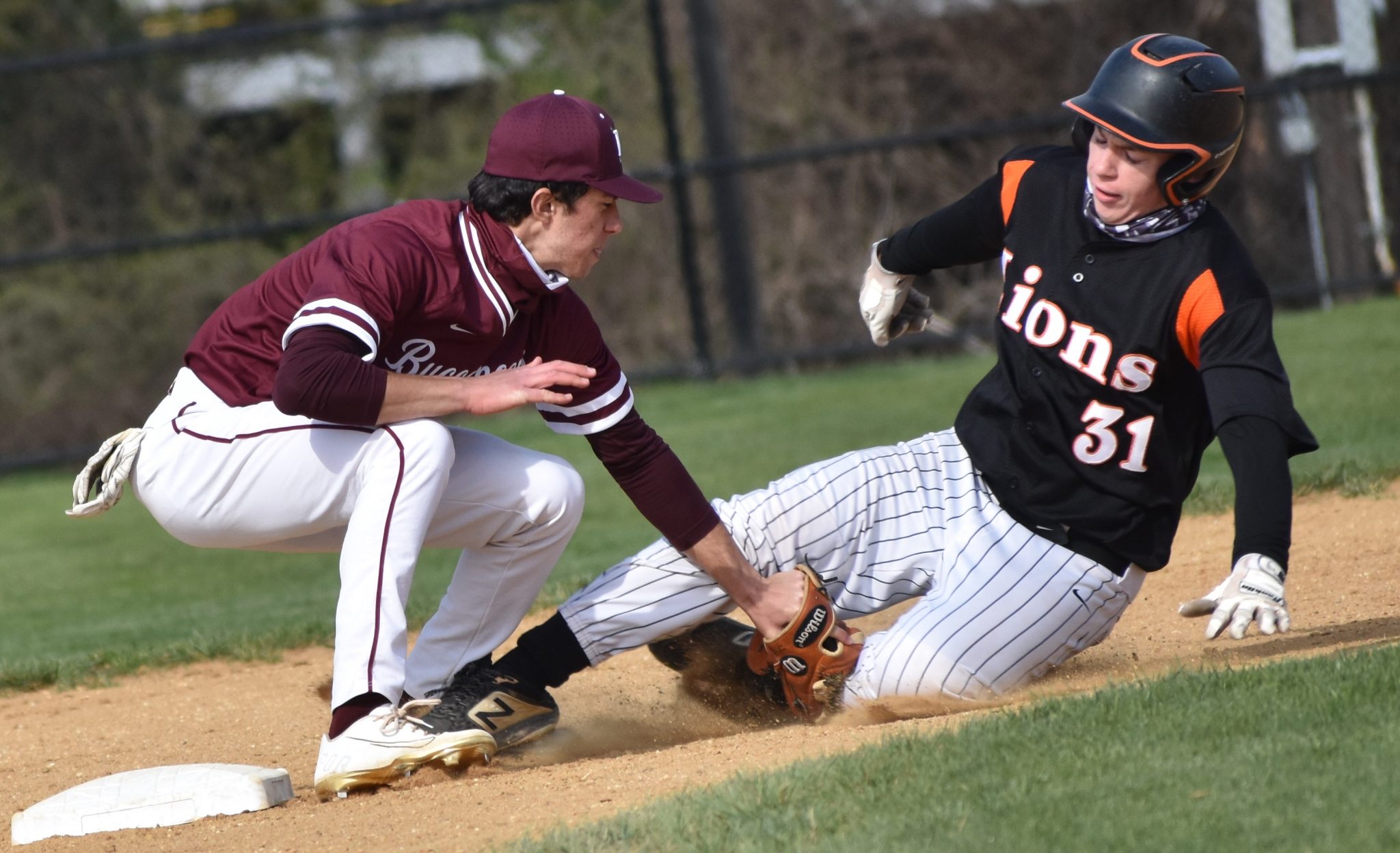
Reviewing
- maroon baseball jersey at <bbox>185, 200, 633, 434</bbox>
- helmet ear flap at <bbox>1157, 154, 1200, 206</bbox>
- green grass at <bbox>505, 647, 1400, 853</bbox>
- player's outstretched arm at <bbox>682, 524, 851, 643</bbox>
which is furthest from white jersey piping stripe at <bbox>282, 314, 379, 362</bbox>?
helmet ear flap at <bbox>1157, 154, 1200, 206</bbox>

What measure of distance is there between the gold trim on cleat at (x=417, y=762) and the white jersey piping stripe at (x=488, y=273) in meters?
0.95

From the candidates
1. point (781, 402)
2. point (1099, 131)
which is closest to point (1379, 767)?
point (1099, 131)

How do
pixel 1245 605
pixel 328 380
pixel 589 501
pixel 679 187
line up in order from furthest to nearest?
pixel 679 187
pixel 589 501
pixel 328 380
pixel 1245 605

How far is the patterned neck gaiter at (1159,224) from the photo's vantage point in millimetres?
3424

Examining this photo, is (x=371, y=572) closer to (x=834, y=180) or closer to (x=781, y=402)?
(x=781, y=402)

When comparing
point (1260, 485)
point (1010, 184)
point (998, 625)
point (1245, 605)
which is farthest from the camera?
point (1010, 184)

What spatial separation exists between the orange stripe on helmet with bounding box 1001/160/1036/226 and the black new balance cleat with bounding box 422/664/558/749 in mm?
1626

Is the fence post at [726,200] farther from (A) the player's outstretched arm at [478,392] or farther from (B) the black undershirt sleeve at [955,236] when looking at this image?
(A) the player's outstretched arm at [478,392]

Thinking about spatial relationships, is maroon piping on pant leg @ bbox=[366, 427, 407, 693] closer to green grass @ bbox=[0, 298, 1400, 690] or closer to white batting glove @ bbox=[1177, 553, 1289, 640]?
white batting glove @ bbox=[1177, 553, 1289, 640]

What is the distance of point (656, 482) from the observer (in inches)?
143

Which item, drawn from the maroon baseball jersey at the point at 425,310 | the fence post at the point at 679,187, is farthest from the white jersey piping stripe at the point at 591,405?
the fence post at the point at 679,187

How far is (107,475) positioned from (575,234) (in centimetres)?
119

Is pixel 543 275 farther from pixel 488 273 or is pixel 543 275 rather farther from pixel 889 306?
pixel 889 306

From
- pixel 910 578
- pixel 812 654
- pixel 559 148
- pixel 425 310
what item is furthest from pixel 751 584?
pixel 559 148
